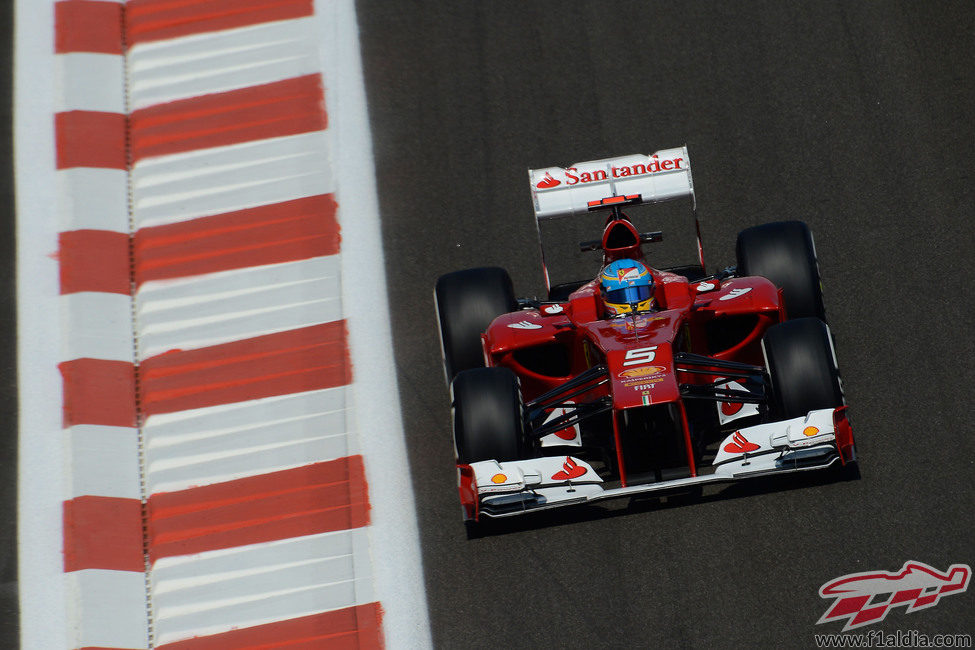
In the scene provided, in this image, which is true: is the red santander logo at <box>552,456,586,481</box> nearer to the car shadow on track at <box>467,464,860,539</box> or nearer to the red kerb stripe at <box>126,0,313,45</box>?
the car shadow on track at <box>467,464,860,539</box>

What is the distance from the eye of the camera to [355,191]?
37.2ft

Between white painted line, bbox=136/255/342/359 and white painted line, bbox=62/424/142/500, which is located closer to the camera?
white painted line, bbox=62/424/142/500

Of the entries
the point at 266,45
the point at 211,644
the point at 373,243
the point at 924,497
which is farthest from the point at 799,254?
the point at 266,45

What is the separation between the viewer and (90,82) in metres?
12.1

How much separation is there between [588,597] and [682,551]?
740 millimetres

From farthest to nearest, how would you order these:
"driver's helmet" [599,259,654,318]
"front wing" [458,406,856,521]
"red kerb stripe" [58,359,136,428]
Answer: "red kerb stripe" [58,359,136,428] < "driver's helmet" [599,259,654,318] < "front wing" [458,406,856,521]

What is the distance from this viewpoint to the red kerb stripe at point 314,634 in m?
8.48

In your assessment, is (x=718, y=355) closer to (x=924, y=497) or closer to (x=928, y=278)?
(x=924, y=497)

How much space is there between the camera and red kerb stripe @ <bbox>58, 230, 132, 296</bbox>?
10.7 meters

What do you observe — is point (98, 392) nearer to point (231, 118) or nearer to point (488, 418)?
point (231, 118)

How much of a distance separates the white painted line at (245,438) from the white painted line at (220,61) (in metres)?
3.76

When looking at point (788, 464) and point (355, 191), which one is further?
point (355, 191)

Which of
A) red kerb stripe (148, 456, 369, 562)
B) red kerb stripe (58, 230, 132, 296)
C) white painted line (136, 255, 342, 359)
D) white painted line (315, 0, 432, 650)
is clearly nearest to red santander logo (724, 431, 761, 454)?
white painted line (315, 0, 432, 650)

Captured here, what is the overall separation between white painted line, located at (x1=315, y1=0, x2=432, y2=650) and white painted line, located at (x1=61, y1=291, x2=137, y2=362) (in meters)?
1.91
